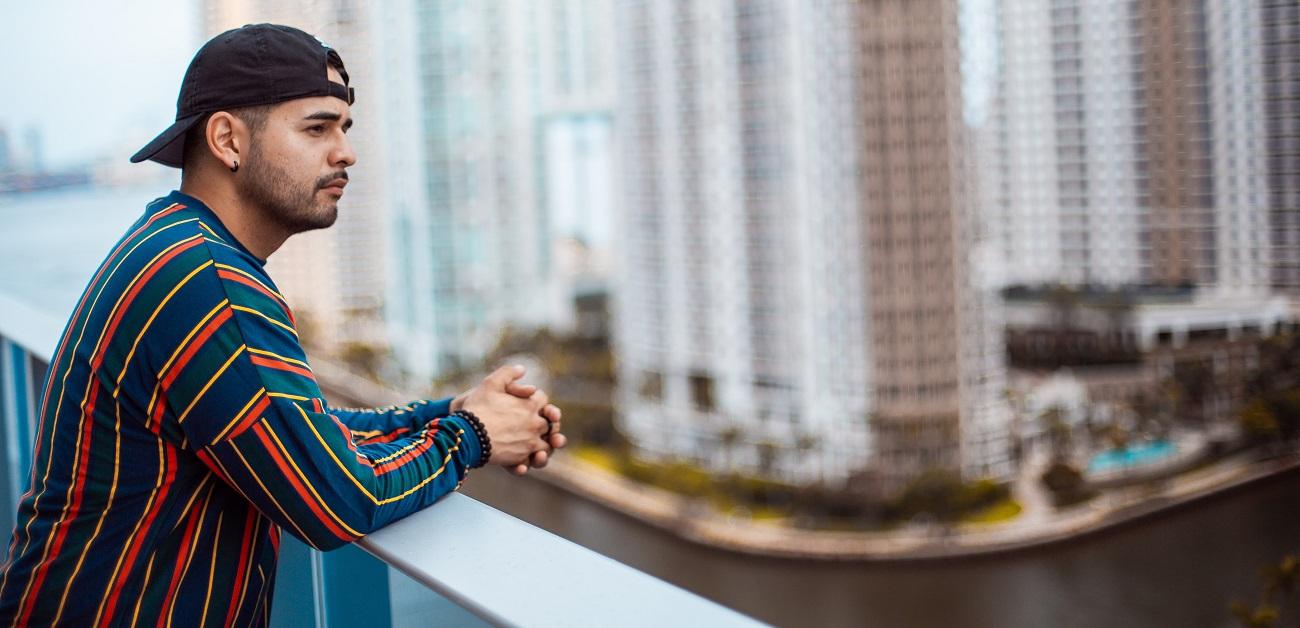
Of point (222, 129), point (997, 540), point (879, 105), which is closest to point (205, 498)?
point (222, 129)

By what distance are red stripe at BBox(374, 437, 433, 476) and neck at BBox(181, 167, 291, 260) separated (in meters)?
0.12

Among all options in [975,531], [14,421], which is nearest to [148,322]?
[14,421]

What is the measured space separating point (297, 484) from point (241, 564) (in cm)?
9

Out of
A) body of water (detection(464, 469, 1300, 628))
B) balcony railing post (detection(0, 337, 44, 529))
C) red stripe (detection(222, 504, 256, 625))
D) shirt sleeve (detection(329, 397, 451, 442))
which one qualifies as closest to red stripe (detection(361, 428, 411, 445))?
shirt sleeve (detection(329, 397, 451, 442))

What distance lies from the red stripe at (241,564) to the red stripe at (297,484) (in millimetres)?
61

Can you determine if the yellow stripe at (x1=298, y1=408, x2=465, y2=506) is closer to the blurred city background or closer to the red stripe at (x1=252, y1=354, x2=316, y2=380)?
the red stripe at (x1=252, y1=354, x2=316, y2=380)

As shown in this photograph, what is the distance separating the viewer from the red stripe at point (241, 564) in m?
0.52

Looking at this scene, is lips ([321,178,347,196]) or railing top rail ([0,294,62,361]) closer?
Answer: lips ([321,178,347,196])

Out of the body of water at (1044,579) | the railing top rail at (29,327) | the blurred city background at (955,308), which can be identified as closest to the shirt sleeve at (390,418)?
the railing top rail at (29,327)

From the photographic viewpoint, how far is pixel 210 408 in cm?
45

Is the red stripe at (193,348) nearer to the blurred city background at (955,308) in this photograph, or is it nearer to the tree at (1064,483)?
the blurred city background at (955,308)

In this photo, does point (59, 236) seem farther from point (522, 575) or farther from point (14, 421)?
point (522, 575)

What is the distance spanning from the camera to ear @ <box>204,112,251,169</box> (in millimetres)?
509

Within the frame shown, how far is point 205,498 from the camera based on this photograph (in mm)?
500
